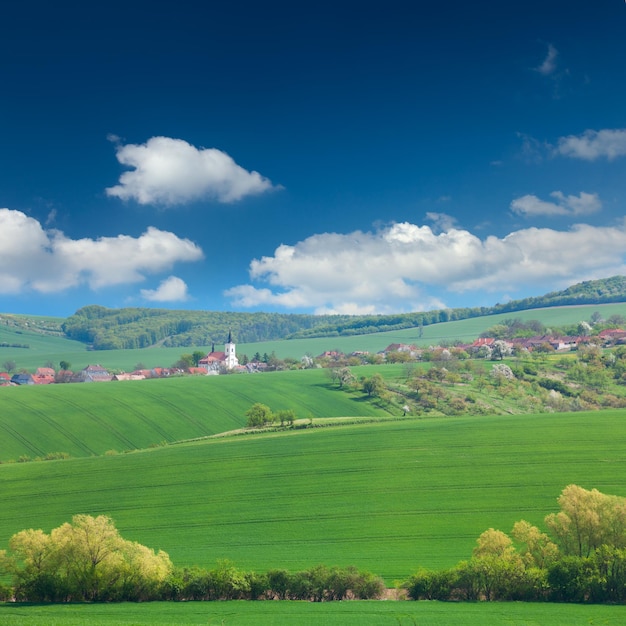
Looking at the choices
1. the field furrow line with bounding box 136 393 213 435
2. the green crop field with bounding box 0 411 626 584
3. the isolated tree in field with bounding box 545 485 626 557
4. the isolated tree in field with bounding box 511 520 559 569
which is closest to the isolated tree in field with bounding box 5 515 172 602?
the green crop field with bounding box 0 411 626 584

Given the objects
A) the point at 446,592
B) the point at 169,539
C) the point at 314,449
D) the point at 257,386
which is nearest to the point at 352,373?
the point at 257,386

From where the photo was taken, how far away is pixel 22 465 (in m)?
64.2

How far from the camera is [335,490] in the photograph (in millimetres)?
53719

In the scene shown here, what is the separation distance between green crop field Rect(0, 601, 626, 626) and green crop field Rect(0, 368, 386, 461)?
46.3 metres

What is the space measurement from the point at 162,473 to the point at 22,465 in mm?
15391

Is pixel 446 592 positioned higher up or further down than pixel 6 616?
further down

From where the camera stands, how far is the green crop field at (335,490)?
42750 millimetres

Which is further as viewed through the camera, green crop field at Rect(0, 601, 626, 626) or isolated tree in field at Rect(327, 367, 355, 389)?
isolated tree in field at Rect(327, 367, 355, 389)

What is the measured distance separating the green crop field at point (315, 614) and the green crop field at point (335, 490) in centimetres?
494

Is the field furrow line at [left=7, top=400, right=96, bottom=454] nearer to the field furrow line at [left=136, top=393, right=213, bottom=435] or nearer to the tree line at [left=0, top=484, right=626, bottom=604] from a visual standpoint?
the field furrow line at [left=136, top=393, right=213, bottom=435]

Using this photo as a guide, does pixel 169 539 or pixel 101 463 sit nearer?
pixel 169 539

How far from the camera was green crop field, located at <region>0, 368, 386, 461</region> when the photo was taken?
80188 millimetres

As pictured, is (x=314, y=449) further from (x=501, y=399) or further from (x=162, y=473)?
(x=501, y=399)

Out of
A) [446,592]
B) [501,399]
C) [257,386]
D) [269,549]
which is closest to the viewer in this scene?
[446,592]
